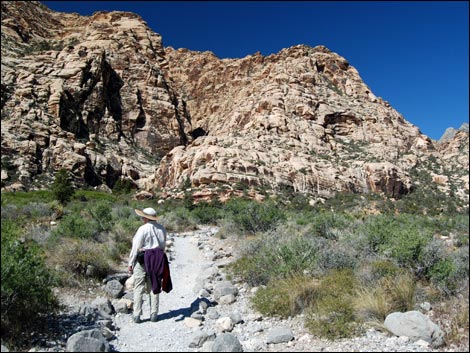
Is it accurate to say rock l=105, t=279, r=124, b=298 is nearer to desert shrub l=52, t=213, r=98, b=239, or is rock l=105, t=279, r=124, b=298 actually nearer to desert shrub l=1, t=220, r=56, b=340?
desert shrub l=1, t=220, r=56, b=340

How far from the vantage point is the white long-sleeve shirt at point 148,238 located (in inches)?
228

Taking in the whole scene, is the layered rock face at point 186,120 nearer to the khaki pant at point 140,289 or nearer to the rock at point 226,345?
the khaki pant at point 140,289

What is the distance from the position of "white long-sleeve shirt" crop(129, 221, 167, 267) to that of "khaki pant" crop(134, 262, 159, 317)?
0.19m

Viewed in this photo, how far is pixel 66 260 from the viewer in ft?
23.1

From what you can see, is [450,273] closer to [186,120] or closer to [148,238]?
[148,238]

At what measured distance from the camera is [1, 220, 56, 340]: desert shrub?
161 inches

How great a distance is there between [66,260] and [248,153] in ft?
97.1

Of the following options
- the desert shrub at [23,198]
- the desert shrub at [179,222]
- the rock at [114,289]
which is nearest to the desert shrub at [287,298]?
the rock at [114,289]

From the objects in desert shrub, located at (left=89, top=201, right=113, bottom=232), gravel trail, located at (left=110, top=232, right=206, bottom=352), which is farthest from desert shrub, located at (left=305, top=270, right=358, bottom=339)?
desert shrub, located at (left=89, top=201, right=113, bottom=232)

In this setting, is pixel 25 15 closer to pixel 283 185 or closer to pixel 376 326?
pixel 283 185

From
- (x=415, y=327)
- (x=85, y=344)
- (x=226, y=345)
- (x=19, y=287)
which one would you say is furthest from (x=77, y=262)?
(x=415, y=327)

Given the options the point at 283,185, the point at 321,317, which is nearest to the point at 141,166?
the point at 283,185

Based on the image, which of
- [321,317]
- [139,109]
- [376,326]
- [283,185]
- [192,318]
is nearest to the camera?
[376,326]

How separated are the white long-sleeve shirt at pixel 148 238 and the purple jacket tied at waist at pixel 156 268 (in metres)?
0.10
